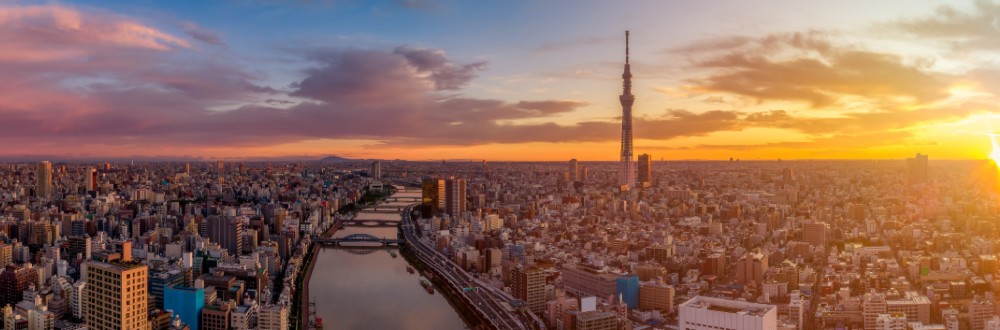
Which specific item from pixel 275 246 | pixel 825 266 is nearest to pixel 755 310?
pixel 825 266

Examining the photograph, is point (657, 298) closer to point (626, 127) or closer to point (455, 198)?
point (455, 198)

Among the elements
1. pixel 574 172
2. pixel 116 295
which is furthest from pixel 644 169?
pixel 116 295

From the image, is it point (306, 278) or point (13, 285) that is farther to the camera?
point (306, 278)

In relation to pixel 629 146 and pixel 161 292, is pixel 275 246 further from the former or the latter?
pixel 629 146

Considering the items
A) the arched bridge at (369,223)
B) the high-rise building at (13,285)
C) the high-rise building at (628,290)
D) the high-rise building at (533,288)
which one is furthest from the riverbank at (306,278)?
the high-rise building at (628,290)

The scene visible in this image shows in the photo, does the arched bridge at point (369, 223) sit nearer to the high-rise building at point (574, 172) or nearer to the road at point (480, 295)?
the road at point (480, 295)

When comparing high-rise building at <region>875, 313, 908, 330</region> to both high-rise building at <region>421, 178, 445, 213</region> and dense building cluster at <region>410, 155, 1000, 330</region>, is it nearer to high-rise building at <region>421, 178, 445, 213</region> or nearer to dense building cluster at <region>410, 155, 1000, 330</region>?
dense building cluster at <region>410, 155, 1000, 330</region>
